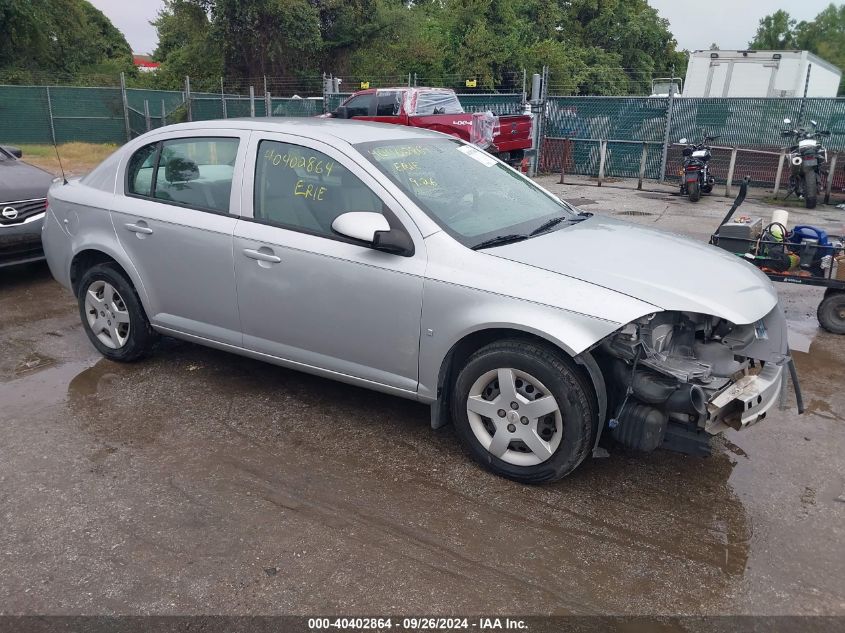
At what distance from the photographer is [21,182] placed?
7.14 meters

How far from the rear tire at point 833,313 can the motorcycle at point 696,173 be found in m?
7.89

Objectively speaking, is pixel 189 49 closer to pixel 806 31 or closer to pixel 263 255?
pixel 263 255

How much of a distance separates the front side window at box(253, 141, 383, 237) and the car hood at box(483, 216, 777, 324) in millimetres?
866

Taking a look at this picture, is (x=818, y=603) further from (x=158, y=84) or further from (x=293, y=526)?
(x=158, y=84)

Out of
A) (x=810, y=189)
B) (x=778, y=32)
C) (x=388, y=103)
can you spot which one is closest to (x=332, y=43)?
(x=388, y=103)

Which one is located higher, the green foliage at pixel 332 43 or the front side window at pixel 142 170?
the green foliage at pixel 332 43

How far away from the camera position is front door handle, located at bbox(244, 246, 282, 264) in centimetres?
390

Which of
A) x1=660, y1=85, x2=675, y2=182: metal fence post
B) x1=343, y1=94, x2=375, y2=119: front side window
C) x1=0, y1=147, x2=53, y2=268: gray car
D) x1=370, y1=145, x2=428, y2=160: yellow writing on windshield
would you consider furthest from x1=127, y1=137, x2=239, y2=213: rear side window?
x1=660, y1=85, x2=675, y2=182: metal fence post

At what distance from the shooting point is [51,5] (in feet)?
109

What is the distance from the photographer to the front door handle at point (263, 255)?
3.90 m

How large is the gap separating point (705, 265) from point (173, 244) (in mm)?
3107

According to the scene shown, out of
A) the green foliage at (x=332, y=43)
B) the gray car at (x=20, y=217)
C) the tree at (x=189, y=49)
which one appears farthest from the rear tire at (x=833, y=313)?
the tree at (x=189, y=49)

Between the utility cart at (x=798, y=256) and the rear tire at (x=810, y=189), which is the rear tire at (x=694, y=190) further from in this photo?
the utility cart at (x=798, y=256)

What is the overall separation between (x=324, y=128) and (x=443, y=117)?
1031 cm
